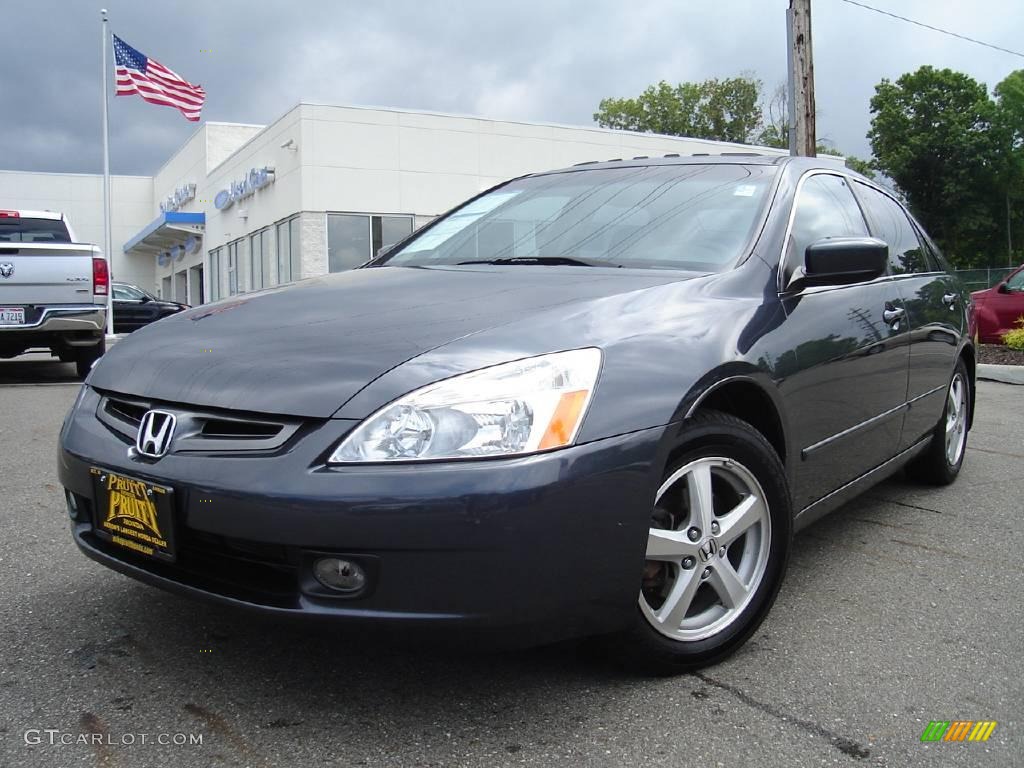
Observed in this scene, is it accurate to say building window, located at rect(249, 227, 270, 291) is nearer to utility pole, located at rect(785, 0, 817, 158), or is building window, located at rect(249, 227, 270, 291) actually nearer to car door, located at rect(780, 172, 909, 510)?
utility pole, located at rect(785, 0, 817, 158)

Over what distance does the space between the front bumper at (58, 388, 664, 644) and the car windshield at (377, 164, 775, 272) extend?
993mm

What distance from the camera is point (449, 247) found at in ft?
11.5

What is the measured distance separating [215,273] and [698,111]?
116 ft

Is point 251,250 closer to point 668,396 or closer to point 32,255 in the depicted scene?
point 32,255

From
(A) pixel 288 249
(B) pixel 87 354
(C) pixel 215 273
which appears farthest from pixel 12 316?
(C) pixel 215 273

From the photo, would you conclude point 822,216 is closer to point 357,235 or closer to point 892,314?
point 892,314

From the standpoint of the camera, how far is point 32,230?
1067 centimetres

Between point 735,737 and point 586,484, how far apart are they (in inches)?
26.5

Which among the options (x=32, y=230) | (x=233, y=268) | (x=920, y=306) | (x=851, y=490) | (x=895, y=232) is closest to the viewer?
(x=851, y=490)

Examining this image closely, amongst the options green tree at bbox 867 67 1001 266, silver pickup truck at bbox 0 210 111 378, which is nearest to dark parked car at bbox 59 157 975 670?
silver pickup truck at bbox 0 210 111 378

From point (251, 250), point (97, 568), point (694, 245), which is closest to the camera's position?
point (694, 245)

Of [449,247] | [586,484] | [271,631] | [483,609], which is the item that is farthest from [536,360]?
[449,247]

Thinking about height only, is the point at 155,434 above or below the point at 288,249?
below

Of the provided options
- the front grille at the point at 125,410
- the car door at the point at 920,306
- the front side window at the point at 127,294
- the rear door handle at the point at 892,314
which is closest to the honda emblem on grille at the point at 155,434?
the front grille at the point at 125,410
